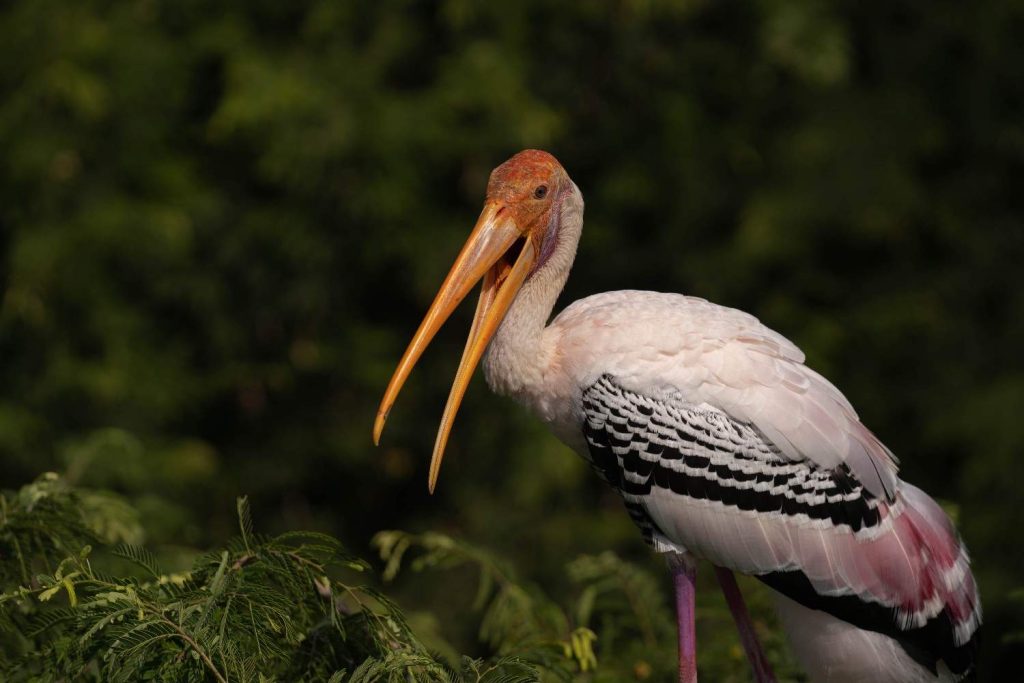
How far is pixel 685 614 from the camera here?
3.20m

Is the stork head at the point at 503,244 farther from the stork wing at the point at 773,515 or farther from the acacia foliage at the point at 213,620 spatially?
the acacia foliage at the point at 213,620

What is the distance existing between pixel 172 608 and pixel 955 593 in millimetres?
1771

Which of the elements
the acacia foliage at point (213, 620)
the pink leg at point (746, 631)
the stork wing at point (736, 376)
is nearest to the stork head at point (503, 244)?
the stork wing at point (736, 376)

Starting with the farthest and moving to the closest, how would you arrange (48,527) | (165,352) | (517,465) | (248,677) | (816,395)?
(165,352)
(517,465)
(816,395)
(48,527)
(248,677)

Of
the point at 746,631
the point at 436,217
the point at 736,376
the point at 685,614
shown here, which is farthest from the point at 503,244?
the point at 436,217

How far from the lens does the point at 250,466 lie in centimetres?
700

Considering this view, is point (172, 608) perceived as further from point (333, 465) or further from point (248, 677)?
point (333, 465)

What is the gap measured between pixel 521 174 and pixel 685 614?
1.08m

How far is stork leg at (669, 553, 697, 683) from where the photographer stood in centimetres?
319

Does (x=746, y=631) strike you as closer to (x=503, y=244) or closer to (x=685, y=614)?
(x=685, y=614)

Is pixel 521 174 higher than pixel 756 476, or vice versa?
pixel 521 174

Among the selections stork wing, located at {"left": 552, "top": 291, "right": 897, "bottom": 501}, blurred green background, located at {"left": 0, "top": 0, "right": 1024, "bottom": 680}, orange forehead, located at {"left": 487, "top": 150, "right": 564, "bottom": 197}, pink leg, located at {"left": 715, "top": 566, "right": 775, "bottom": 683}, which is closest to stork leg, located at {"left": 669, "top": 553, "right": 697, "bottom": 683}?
pink leg, located at {"left": 715, "top": 566, "right": 775, "bottom": 683}

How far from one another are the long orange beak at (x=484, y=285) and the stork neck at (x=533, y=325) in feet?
0.10

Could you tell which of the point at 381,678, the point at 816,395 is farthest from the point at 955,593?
the point at 381,678
